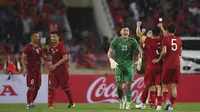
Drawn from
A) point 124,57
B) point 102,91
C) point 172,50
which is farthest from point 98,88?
point 172,50

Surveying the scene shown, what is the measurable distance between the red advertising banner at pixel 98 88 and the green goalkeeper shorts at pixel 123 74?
23.6ft

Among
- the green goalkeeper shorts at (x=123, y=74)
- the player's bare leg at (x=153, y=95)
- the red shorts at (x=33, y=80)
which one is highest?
the green goalkeeper shorts at (x=123, y=74)

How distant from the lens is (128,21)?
124 ft

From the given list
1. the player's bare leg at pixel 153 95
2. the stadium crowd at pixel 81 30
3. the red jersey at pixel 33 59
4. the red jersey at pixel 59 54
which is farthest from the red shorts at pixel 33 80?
the stadium crowd at pixel 81 30

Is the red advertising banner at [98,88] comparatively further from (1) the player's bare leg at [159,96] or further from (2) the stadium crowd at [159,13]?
(2) the stadium crowd at [159,13]

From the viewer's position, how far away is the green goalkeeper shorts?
22969 millimetres

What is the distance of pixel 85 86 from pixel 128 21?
27.0 ft

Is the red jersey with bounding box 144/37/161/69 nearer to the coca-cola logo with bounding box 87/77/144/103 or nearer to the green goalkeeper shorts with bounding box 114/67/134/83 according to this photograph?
the green goalkeeper shorts with bounding box 114/67/134/83

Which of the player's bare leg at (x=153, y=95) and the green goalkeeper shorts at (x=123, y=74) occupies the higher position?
the green goalkeeper shorts at (x=123, y=74)

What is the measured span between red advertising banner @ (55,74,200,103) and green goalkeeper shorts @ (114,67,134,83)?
283 inches

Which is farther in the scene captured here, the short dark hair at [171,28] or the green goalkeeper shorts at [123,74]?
the green goalkeeper shorts at [123,74]

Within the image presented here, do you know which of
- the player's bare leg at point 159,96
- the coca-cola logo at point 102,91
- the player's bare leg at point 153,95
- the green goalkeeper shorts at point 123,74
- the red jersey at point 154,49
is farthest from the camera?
the coca-cola logo at point 102,91

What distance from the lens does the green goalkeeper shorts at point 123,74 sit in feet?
75.4

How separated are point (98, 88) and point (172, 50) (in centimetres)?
920
